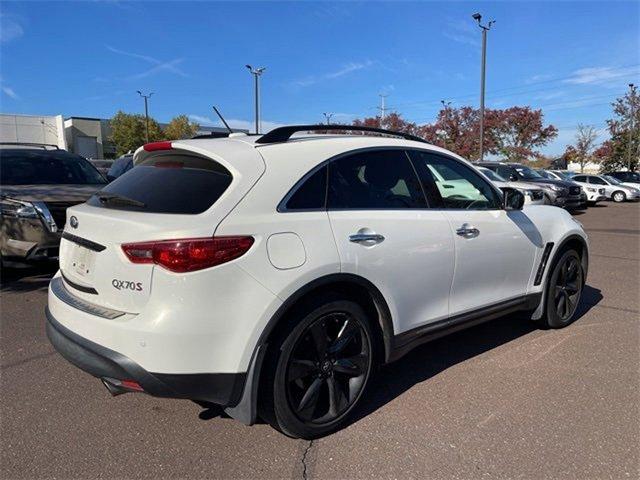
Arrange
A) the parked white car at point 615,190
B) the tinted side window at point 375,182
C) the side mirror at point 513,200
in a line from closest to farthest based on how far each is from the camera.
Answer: the tinted side window at point 375,182 < the side mirror at point 513,200 < the parked white car at point 615,190

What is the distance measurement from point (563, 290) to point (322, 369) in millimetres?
2898

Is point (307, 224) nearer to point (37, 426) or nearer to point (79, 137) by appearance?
point (37, 426)

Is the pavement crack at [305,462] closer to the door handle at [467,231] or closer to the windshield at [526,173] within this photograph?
the door handle at [467,231]

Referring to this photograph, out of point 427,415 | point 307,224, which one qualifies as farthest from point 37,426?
point 427,415

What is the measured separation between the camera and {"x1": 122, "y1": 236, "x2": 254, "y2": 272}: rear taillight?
2.37 metres

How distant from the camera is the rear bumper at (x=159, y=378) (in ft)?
7.88

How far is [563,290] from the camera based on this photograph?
15.3ft

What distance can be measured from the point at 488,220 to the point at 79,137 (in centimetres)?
7377

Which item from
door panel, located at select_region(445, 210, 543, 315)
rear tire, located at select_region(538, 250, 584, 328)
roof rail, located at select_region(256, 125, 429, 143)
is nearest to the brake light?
roof rail, located at select_region(256, 125, 429, 143)

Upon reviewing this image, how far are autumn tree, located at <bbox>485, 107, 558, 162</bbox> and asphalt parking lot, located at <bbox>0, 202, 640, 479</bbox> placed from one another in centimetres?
4933

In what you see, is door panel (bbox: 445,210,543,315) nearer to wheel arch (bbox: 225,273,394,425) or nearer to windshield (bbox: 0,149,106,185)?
wheel arch (bbox: 225,273,394,425)

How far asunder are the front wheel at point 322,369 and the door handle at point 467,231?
1.02m

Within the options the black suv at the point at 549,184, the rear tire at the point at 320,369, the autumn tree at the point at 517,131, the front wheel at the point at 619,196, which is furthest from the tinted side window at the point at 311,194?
the autumn tree at the point at 517,131

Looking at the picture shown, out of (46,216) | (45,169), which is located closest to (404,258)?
(46,216)
